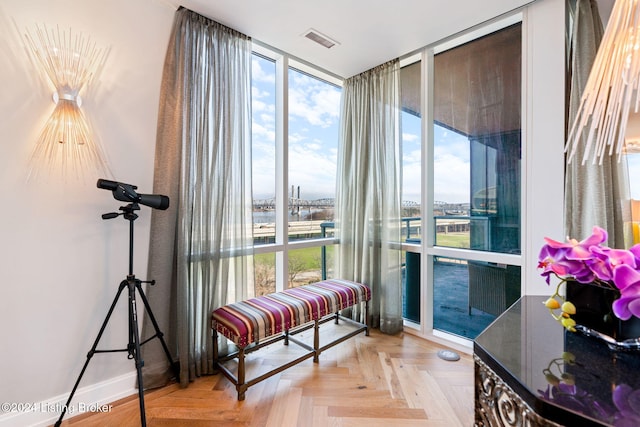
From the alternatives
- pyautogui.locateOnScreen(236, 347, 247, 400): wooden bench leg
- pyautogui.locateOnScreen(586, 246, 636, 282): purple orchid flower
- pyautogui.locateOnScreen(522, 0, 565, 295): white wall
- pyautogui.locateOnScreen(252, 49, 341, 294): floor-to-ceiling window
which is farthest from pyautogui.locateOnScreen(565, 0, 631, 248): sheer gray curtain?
pyautogui.locateOnScreen(236, 347, 247, 400): wooden bench leg

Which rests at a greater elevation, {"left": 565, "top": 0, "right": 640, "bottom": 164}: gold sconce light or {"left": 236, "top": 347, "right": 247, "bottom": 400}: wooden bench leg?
{"left": 565, "top": 0, "right": 640, "bottom": 164}: gold sconce light

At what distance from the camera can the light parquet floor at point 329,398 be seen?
5.61 ft

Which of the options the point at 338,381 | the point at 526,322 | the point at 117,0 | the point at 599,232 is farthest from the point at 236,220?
the point at 599,232

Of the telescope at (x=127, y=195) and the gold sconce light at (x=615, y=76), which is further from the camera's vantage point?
the telescope at (x=127, y=195)

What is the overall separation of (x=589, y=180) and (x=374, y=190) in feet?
5.30

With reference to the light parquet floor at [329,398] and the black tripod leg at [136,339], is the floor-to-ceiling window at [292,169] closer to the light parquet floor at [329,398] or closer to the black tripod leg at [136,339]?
the light parquet floor at [329,398]

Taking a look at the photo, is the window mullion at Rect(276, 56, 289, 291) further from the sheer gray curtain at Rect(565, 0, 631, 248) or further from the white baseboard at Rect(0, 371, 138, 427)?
the sheer gray curtain at Rect(565, 0, 631, 248)

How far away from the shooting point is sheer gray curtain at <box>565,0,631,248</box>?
5.90ft

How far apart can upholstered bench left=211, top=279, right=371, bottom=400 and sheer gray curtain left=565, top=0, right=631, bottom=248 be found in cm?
171

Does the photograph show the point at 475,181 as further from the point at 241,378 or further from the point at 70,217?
the point at 70,217

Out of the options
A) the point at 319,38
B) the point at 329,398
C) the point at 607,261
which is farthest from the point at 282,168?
the point at 607,261

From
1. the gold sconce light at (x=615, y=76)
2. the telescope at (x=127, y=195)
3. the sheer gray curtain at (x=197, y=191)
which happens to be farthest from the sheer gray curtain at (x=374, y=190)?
the gold sconce light at (x=615, y=76)

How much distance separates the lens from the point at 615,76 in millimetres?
677

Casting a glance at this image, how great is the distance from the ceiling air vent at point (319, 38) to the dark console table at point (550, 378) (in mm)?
2467
